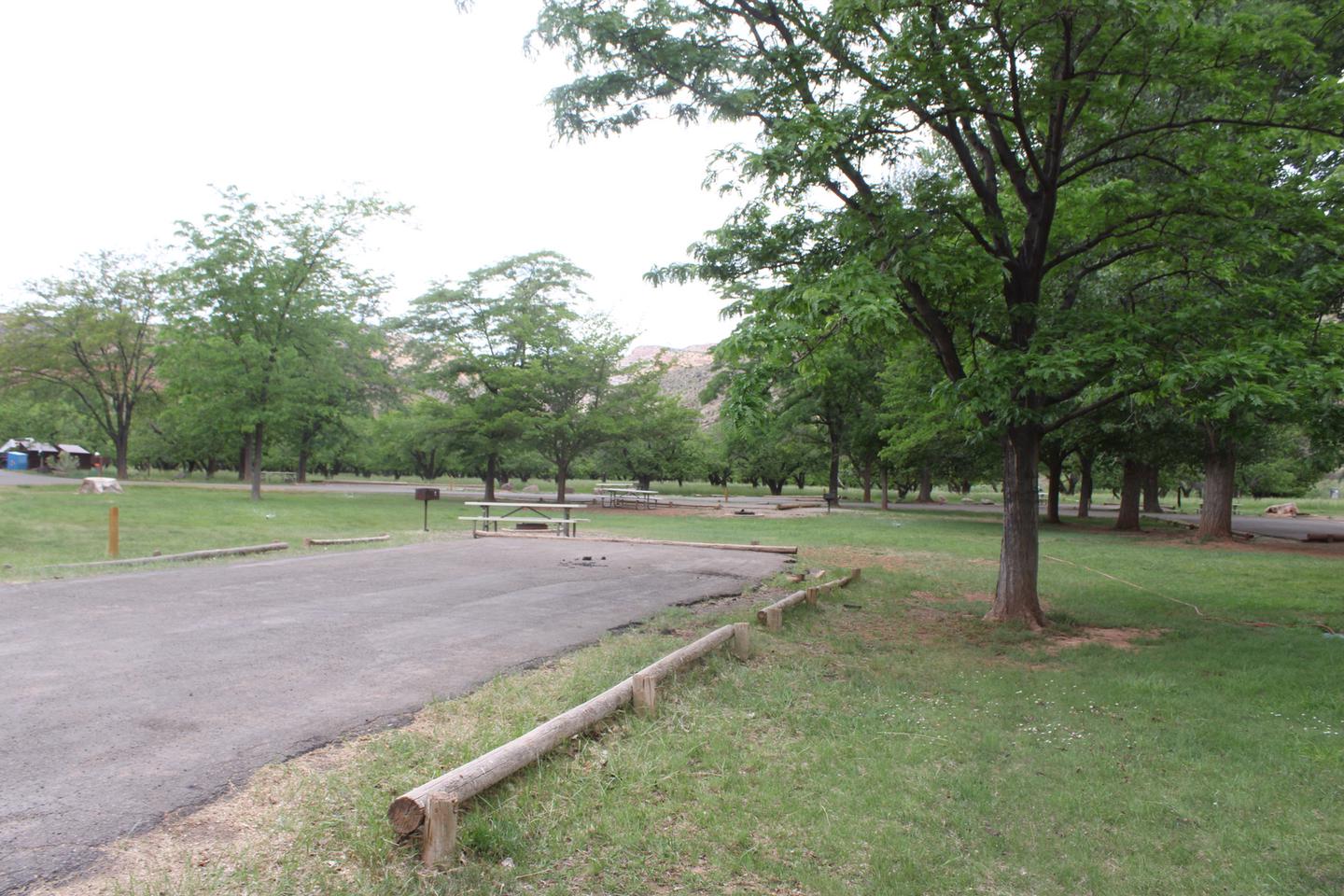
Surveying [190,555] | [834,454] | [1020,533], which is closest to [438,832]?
[1020,533]

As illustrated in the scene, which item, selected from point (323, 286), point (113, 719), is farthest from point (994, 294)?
point (323, 286)

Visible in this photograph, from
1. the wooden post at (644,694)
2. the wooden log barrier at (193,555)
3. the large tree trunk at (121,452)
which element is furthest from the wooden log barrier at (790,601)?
the large tree trunk at (121,452)

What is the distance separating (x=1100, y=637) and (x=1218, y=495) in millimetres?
16031

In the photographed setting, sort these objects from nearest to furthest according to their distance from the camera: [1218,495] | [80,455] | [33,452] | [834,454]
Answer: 1. [1218,495]
2. [834,454]
3. [33,452]
4. [80,455]

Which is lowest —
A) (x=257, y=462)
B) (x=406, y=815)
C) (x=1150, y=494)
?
(x=406, y=815)

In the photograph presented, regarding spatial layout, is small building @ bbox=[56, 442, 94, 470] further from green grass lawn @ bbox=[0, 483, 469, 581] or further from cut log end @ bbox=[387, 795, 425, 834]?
cut log end @ bbox=[387, 795, 425, 834]

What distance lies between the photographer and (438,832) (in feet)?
10.5

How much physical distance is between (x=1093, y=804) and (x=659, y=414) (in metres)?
27.6

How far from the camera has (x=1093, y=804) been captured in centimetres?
416

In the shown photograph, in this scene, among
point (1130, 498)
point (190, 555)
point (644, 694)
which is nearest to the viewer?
point (644, 694)

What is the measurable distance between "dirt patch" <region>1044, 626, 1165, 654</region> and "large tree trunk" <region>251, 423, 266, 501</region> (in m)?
25.2

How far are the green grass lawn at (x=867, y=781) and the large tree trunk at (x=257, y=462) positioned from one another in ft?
76.8

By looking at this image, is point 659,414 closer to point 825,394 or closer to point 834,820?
point 825,394

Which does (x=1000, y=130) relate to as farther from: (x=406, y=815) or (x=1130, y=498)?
(x=1130, y=498)
